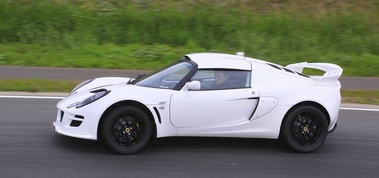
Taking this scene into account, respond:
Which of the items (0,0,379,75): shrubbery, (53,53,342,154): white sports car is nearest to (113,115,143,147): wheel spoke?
(53,53,342,154): white sports car

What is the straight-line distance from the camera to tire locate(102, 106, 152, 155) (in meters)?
6.48

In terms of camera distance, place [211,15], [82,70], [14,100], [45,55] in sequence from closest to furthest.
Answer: [14,100] < [82,70] < [45,55] < [211,15]

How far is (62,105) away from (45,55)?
742cm

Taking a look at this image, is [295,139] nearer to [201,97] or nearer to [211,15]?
[201,97]

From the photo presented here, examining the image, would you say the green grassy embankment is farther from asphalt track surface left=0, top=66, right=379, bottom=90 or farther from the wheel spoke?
the wheel spoke

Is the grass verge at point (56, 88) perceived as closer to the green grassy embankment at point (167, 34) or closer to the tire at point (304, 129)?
the green grassy embankment at point (167, 34)

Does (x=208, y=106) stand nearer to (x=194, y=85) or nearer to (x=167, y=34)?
(x=194, y=85)

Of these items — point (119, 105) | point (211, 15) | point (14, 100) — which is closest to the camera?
point (119, 105)

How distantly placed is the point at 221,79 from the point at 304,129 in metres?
1.30

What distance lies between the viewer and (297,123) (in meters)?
6.97

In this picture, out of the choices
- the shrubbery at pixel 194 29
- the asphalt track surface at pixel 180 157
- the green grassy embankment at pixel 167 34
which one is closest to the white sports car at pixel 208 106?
the asphalt track surface at pixel 180 157

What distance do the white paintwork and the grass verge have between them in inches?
143

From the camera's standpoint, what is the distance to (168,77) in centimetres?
695

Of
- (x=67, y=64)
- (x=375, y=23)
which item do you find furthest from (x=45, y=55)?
(x=375, y=23)
